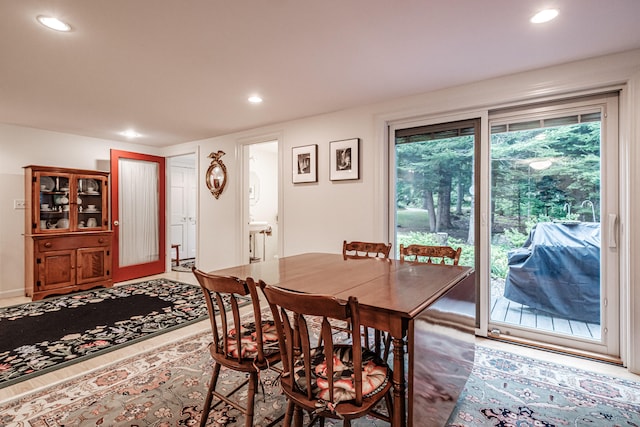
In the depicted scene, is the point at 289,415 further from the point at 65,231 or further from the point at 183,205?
the point at 183,205

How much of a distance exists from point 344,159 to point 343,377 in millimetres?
2714

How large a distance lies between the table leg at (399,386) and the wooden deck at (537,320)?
218cm

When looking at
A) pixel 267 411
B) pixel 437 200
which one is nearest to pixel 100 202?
pixel 267 411

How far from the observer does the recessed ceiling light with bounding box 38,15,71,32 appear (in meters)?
1.89

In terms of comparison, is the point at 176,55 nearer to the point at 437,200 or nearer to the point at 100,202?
the point at 437,200

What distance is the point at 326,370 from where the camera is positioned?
1224 mm

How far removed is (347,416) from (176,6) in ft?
7.34

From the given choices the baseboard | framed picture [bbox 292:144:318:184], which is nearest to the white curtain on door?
the baseboard

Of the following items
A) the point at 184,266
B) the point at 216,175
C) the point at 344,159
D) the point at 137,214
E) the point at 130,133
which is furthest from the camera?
the point at 184,266

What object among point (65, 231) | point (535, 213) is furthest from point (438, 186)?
point (65, 231)

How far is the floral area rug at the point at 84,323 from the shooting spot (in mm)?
2479

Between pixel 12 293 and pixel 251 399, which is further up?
pixel 251 399

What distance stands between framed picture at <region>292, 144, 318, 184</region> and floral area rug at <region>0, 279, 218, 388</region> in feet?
6.55

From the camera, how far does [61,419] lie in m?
1.76
